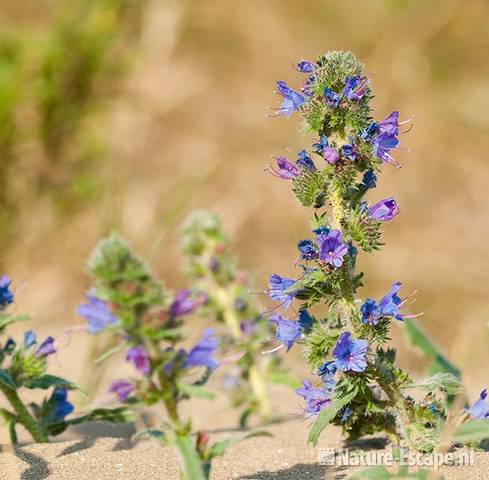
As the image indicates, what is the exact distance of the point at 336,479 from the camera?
2.40 m

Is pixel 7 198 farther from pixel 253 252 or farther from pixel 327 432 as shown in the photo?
pixel 327 432

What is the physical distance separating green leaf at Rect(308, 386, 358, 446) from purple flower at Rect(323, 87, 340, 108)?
30.9 inches

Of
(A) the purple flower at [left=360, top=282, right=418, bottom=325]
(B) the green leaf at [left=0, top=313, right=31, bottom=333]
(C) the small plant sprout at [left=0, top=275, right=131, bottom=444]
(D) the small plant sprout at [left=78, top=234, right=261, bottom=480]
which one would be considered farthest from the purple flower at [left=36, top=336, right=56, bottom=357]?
(A) the purple flower at [left=360, top=282, right=418, bottom=325]

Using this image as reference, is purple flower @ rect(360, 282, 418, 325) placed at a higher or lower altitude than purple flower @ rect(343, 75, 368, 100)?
lower

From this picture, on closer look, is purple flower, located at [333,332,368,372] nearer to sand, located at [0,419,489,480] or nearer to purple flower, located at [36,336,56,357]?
sand, located at [0,419,489,480]

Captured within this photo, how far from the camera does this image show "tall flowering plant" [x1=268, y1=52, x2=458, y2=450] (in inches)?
→ 93.4

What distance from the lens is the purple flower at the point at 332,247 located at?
230 centimetres

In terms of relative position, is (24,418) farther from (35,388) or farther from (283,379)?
(283,379)

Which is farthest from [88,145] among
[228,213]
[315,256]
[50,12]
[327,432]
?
[315,256]

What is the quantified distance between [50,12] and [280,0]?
244 centimetres

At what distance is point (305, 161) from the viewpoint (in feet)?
7.94

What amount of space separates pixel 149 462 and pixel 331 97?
1240 mm

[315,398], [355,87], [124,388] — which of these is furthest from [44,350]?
[355,87]

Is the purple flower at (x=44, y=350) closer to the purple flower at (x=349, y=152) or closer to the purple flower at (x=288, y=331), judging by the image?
the purple flower at (x=288, y=331)
